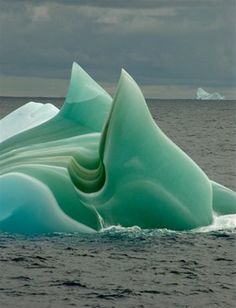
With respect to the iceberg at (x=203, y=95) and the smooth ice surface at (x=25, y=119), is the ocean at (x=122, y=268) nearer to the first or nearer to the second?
the smooth ice surface at (x=25, y=119)

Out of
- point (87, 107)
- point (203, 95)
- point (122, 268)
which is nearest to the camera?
point (122, 268)

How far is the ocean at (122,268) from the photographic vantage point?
1797 cm

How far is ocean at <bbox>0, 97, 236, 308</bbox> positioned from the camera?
18.0 metres

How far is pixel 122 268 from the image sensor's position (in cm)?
2023

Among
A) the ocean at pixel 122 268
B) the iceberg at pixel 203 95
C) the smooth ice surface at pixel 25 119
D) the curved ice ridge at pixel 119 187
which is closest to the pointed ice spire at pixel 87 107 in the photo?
the smooth ice surface at pixel 25 119

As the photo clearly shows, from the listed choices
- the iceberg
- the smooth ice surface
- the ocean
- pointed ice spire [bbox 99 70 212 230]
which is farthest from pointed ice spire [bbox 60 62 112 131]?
the iceberg

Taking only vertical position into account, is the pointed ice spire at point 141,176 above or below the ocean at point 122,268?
above

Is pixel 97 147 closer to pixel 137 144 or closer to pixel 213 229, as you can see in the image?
pixel 137 144

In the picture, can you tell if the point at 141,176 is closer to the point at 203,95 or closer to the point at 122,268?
the point at 122,268

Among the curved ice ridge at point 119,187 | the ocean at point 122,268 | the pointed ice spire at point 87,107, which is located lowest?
the ocean at point 122,268

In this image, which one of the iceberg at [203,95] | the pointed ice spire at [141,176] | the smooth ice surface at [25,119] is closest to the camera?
the pointed ice spire at [141,176]

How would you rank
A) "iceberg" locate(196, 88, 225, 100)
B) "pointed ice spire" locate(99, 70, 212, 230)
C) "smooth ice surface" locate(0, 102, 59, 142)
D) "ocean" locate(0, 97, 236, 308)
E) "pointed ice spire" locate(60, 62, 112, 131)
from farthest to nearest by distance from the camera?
1. "iceberg" locate(196, 88, 225, 100)
2. "smooth ice surface" locate(0, 102, 59, 142)
3. "pointed ice spire" locate(60, 62, 112, 131)
4. "pointed ice spire" locate(99, 70, 212, 230)
5. "ocean" locate(0, 97, 236, 308)

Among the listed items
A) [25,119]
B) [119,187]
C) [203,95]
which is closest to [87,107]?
[25,119]

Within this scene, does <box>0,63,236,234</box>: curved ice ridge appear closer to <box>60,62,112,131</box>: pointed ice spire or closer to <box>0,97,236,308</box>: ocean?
<box>0,97,236,308</box>: ocean
